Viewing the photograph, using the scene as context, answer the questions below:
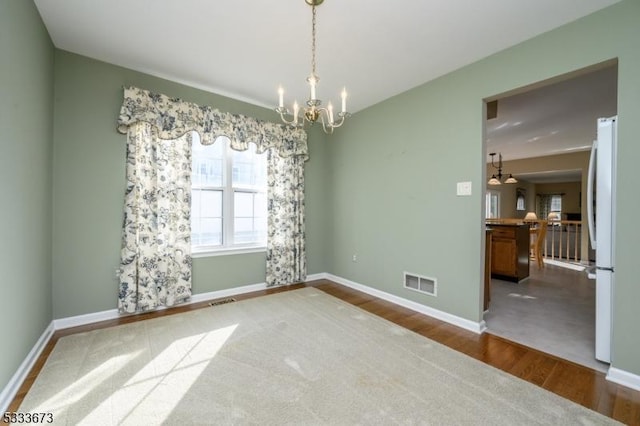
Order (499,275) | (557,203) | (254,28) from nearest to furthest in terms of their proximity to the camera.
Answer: (254,28)
(499,275)
(557,203)

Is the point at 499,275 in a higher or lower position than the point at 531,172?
lower

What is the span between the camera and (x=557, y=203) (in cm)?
1252

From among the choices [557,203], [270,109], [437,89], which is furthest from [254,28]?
[557,203]

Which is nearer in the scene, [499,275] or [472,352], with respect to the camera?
[472,352]

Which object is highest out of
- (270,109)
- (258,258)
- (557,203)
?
(270,109)

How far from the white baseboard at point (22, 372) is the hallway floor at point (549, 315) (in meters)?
3.83

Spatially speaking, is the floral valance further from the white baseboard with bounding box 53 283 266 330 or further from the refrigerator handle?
the refrigerator handle

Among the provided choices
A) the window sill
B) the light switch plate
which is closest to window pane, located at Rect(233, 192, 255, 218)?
the window sill

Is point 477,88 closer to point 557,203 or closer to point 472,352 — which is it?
point 472,352

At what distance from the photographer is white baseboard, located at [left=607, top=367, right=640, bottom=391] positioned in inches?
71.7

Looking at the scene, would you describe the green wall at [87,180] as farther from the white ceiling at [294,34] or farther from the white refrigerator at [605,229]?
the white refrigerator at [605,229]

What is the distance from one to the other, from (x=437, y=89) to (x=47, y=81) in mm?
3910

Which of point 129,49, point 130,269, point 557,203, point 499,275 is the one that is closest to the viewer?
point 129,49

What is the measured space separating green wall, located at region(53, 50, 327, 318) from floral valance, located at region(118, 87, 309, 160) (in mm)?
206
